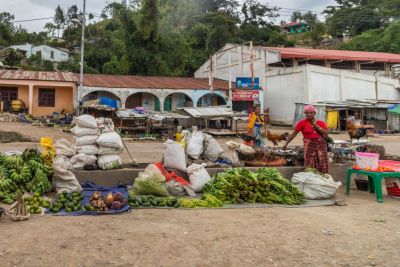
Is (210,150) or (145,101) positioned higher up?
(145,101)

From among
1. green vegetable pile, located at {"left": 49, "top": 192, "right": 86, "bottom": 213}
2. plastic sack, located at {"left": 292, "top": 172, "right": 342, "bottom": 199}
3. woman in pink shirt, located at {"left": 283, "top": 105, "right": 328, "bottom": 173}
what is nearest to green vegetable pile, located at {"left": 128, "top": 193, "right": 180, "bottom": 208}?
green vegetable pile, located at {"left": 49, "top": 192, "right": 86, "bottom": 213}

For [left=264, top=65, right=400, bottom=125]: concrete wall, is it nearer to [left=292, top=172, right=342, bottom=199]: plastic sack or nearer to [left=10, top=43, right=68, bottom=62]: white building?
[left=292, top=172, right=342, bottom=199]: plastic sack

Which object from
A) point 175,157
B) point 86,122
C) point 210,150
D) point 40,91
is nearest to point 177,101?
point 40,91

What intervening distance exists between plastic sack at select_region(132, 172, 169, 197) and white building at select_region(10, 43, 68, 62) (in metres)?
40.7

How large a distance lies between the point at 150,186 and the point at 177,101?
2098 centimetres

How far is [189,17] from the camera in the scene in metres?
39.8

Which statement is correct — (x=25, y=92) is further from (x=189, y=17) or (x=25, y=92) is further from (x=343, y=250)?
(x=343, y=250)

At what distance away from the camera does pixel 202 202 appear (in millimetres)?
5594

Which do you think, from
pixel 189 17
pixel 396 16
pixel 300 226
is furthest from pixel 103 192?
pixel 396 16

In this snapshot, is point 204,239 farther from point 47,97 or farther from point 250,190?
point 47,97

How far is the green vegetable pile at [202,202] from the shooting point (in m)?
5.51

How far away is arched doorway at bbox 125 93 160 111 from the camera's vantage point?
2577 cm

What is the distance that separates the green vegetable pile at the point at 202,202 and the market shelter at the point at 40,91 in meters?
19.0

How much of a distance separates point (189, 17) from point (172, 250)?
38579 millimetres
